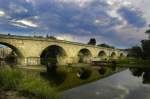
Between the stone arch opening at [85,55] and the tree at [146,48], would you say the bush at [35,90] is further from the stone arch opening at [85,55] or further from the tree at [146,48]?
the tree at [146,48]

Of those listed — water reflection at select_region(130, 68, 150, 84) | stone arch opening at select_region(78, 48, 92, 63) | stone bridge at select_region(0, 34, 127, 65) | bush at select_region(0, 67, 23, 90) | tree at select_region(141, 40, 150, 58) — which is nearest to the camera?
bush at select_region(0, 67, 23, 90)

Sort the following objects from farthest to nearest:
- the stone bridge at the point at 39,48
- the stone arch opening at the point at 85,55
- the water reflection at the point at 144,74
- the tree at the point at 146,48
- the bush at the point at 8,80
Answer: the stone arch opening at the point at 85,55, the tree at the point at 146,48, the stone bridge at the point at 39,48, the water reflection at the point at 144,74, the bush at the point at 8,80

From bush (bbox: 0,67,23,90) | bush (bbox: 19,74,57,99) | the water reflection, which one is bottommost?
the water reflection

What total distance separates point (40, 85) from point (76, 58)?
6493 cm

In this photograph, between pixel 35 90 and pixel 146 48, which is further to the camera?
pixel 146 48

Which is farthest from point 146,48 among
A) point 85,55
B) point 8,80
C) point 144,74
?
point 8,80

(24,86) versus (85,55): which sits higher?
(85,55)

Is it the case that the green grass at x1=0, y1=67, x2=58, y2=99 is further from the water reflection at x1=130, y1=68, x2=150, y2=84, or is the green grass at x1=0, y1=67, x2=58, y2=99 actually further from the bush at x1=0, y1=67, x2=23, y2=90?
the water reflection at x1=130, y1=68, x2=150, y2=84

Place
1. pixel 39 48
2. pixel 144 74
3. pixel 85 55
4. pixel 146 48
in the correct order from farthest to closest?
pixel 85 55, pixel 146 48, pixel 39 48, pixel 144 74

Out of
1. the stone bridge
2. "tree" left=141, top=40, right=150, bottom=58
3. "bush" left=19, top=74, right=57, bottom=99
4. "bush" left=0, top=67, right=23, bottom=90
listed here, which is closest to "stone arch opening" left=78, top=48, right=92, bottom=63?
the stone bridge

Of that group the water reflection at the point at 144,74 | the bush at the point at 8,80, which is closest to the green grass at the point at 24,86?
the bush at the point at 8,80

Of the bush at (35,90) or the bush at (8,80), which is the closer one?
the bush at (35,90)

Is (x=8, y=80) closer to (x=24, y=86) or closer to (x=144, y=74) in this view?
(x=24, y=86)

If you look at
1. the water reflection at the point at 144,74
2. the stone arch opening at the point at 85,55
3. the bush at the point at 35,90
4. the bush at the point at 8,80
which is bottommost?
the water reflection at the point at 144,74
